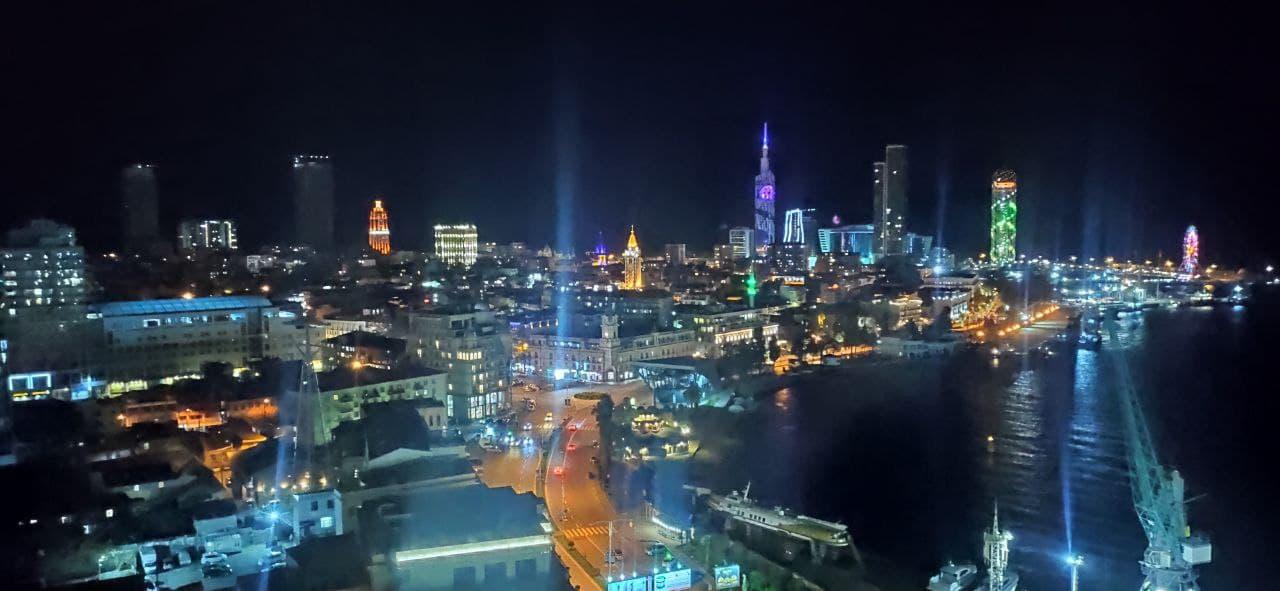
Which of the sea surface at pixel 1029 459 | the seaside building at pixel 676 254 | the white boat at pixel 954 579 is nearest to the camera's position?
the white boat at pixel 954 579

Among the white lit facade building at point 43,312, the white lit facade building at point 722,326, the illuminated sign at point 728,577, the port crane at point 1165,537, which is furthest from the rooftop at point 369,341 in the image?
the port crane at point 1165,537

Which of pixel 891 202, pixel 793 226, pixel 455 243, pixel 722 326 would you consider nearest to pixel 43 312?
pixel 722 326

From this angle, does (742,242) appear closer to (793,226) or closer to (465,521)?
(793,226)

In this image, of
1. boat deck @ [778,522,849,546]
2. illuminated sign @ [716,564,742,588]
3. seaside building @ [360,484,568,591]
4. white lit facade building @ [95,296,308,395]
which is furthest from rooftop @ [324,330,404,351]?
seaside building @ [360,484,568,591]

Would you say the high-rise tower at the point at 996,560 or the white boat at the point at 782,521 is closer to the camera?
the high-rise tower at the point at 996,560

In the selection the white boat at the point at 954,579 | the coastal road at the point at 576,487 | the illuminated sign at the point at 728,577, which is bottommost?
the white boat at the point at 954,579

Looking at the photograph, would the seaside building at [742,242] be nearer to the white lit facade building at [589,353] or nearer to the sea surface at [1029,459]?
the sea surface at [1029,459]

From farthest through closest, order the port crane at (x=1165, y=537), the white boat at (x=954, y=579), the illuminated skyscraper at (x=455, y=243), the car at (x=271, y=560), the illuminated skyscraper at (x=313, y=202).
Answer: the illuminated skyscraper at (x=455, y=243) < the illuminated skyscraper at (x=313, y=202) < the white boat at (x=954, y=579) < the port crane at (x=1165, y=537) < the car at (x=271, y=560)
